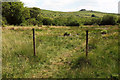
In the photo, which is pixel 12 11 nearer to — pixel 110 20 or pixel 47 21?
pixel 47 21

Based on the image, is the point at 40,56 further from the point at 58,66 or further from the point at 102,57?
the point at 102,57

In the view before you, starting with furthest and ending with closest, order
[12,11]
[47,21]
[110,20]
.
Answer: [47,21], [110,20], [12,11]

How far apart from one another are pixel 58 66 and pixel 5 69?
194cm

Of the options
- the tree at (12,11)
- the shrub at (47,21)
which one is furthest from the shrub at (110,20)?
the tree at (12,11)

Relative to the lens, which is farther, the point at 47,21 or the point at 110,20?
the point at 47,21

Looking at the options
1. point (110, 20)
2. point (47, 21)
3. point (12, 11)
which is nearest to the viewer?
point (12, 11)

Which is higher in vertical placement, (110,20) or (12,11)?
(12,11)

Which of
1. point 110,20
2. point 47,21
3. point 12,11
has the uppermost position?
point 12,11

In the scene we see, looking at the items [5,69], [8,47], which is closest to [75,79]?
[5,69]

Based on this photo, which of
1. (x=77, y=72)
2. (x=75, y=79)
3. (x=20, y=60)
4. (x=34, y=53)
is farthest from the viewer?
(x=34, y=53)

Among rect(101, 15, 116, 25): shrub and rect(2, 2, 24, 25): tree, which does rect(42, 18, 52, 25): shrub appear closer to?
rect(2, 2, 24, 25): tree

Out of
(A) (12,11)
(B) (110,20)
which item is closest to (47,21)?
(A) (12,11)

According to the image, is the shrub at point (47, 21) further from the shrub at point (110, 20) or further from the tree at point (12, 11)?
the shrub at point (110, 20)

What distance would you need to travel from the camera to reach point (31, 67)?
4293 millimetres
